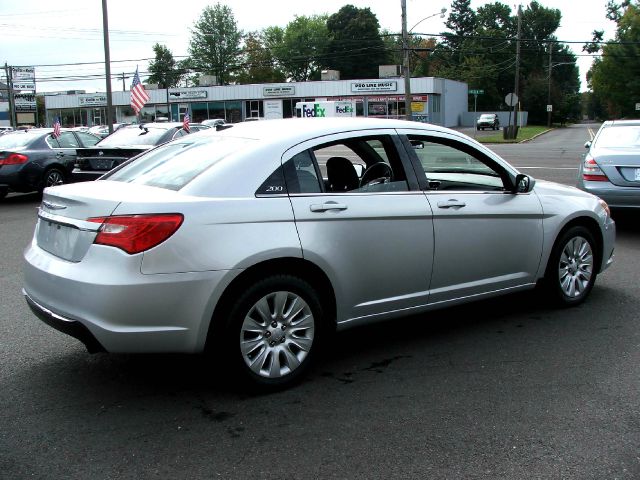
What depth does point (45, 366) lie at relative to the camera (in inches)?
173

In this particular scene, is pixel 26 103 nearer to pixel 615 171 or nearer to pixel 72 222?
pixel 615 171

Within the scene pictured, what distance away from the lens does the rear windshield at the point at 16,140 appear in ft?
44.0

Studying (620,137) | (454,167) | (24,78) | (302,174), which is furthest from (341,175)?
(24,78)

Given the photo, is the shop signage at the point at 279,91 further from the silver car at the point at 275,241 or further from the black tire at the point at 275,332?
the black tire at the point at 275,332

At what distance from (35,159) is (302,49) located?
312 ft

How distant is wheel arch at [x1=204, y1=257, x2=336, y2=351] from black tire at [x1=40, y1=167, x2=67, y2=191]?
10.8 m

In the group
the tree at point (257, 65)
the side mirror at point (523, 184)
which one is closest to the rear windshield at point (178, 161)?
the side mirror at point (523, 184)

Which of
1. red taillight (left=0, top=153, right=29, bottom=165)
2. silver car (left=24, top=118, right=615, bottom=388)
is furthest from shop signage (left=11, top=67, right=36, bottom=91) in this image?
silver car (left=24, top=118, right=615, bottom=388)

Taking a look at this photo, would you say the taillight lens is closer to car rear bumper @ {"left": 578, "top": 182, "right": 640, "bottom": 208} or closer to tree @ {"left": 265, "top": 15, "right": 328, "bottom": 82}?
car rear bumper @ {"left": 578, "top": 182, "right": 640, "bottom": 208}

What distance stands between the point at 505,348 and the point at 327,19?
110551mm

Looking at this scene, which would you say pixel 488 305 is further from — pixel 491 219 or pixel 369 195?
pixel 369 195

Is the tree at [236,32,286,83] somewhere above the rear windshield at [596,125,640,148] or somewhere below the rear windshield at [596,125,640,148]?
above

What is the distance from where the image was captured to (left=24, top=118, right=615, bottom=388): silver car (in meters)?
3.54

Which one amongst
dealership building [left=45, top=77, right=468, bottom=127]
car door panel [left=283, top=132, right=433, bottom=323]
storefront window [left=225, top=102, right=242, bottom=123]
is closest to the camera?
car door panel [left=283, top=132, right=433, bottom=323]
